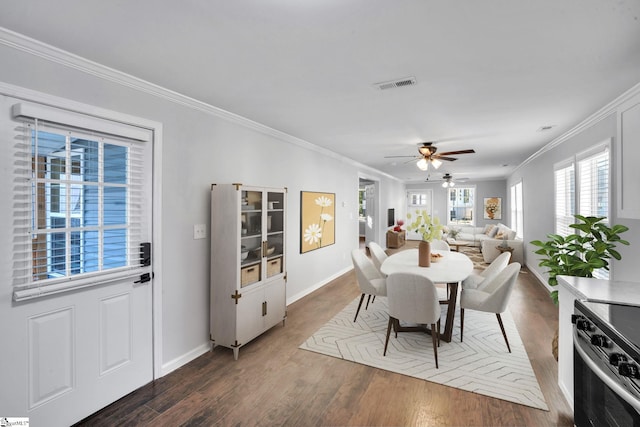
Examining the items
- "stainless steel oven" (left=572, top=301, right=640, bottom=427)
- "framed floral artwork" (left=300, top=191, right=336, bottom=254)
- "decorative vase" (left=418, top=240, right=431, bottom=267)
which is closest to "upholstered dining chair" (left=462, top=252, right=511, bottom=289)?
"decorative vase" (left=418, top=240, right=431, bottom=267)

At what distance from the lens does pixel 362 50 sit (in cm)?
185

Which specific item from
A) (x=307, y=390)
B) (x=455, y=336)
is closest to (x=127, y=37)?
(x=307, y=390)

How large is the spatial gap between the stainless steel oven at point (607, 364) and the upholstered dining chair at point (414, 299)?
1081mm

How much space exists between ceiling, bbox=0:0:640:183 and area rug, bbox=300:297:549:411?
7.93 feet

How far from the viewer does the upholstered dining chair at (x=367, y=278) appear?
3.56 metres

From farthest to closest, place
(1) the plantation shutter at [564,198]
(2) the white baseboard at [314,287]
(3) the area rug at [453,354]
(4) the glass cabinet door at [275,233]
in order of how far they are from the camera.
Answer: (2) the white baseboard at [314,287]
(1) the plantation shutter at [564,198]
(4) the glass cabinet door at [275,233]
(3) the area rug at [453,354]

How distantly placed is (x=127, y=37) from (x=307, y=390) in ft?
8.91

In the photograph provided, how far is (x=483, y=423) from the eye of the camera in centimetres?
203

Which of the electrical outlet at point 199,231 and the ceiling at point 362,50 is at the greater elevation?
the ceiling at point 362,50

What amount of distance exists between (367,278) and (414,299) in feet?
3.07

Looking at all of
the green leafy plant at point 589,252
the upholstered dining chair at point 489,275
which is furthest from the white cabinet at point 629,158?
the upholstered dining chair at point 489,275

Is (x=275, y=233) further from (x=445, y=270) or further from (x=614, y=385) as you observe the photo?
(x=614, y=385)

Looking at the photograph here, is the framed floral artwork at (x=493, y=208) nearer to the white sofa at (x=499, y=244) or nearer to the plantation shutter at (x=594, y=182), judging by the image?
the white sofa at (x=499, y=244)

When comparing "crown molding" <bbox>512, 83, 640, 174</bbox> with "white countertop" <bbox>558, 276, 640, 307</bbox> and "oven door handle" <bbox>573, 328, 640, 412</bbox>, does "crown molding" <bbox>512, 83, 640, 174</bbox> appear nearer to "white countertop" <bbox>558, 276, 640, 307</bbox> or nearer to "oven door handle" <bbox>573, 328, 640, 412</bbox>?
"white countertop" <bbox>558, 276, 640, 307</bbox>
